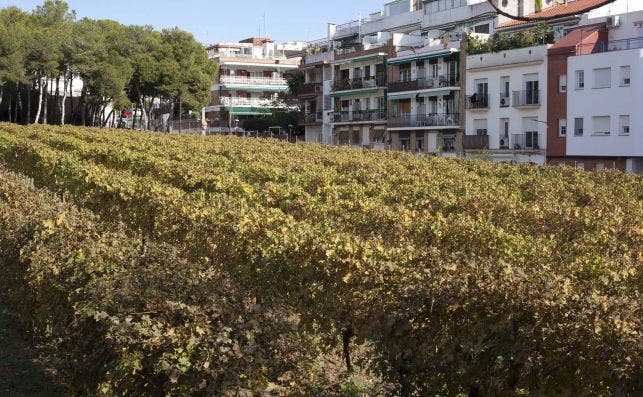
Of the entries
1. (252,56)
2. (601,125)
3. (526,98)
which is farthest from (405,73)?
(252,56)

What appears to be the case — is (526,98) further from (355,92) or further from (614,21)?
(355,92)

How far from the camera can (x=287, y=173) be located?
1730 cm

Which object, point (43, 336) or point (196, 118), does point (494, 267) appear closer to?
point (43, 336)

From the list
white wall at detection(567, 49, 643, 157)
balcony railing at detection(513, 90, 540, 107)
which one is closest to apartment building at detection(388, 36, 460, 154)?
balcony railing at detection(513, 90, 540, 107)

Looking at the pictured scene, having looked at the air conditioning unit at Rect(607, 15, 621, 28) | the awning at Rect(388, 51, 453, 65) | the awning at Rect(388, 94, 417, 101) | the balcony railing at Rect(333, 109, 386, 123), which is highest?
the air conditioning unit at Rect(607, 15, 621, 28)

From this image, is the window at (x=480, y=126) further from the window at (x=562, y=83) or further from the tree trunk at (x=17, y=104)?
the tree trunk at (x=17, y=104)

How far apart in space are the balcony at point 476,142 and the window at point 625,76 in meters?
9.63

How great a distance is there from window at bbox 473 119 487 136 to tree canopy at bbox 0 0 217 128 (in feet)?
78.6

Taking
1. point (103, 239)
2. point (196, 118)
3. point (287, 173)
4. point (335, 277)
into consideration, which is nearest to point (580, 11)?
point (335, 277)

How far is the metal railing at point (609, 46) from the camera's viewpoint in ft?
131

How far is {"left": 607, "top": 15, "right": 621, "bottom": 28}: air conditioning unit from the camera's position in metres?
42.5

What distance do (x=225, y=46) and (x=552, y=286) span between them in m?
102

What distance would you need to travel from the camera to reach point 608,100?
39.9 meters

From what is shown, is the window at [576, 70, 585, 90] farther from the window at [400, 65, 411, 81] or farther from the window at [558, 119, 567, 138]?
the window at [400, 65, 411, 81]
